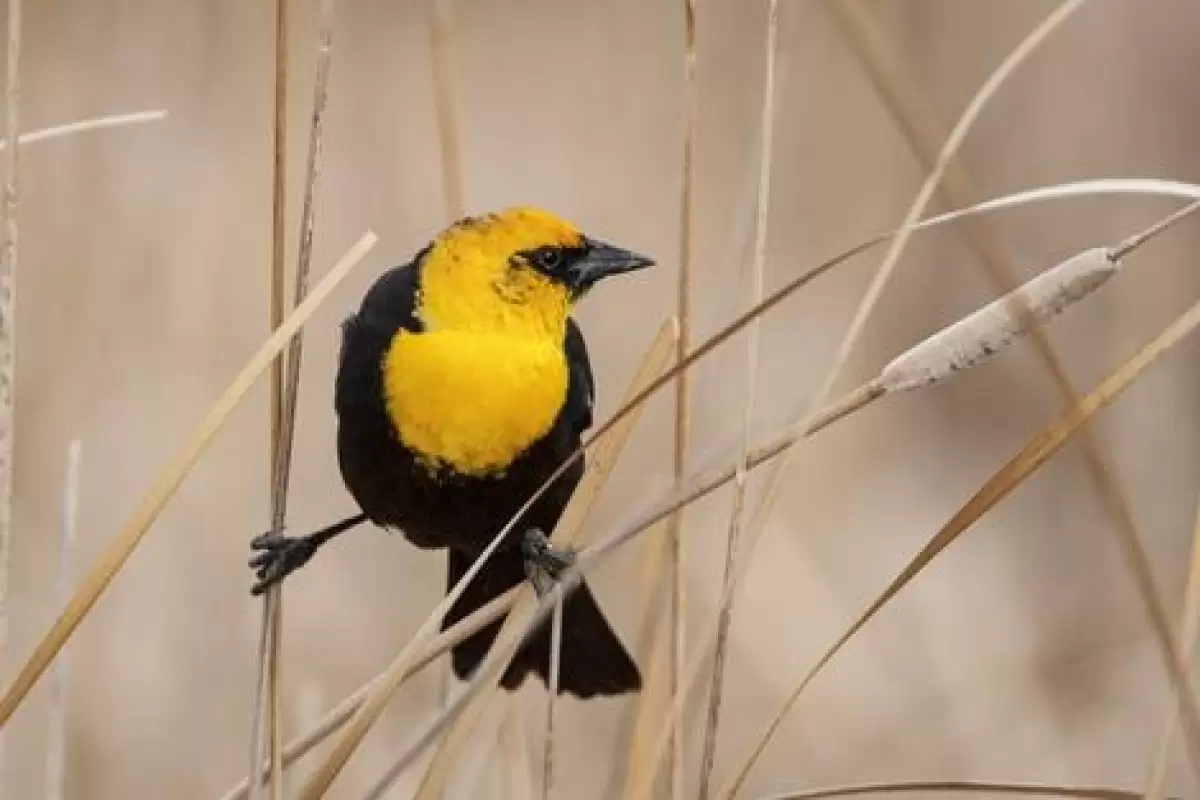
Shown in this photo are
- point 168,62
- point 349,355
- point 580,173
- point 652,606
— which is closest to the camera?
point 652,606

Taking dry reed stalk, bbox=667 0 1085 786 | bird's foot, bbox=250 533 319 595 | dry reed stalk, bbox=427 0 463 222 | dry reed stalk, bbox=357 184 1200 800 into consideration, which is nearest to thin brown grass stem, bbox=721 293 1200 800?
dry reed stalk, bbox=357 184 1200 800

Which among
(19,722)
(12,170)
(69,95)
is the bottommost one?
(19,722)

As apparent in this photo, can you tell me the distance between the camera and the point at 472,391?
1519mm

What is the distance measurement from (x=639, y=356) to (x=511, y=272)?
1.26 meters

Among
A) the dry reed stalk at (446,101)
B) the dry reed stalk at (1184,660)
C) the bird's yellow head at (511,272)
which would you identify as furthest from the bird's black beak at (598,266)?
the dry reed stalk at (1184,660)

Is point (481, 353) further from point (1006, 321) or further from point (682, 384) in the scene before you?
point (1006, 321)

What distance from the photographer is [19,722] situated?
242 centimetres

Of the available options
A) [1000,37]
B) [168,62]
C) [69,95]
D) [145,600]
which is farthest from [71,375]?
[1000,37]

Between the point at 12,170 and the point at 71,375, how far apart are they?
1200 mm

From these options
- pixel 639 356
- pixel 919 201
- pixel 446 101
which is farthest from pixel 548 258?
pixel 639 356

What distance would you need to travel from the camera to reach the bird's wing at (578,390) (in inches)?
62.3

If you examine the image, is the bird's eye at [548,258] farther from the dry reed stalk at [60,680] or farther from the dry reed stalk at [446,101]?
the dry reed stalk at [60,680]

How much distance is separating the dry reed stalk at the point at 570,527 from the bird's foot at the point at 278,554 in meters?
0.24

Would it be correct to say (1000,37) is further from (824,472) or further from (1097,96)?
(824,472)
